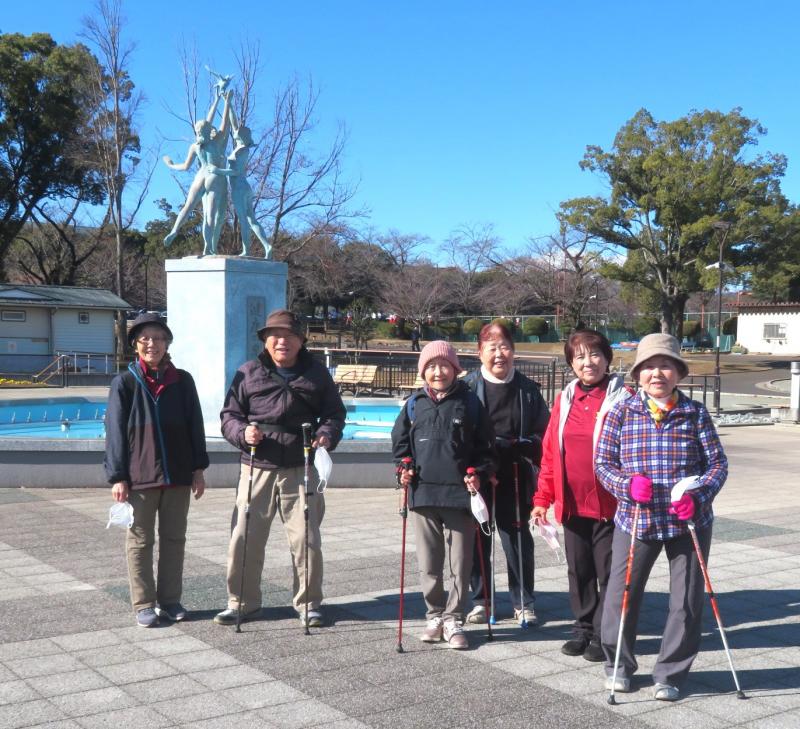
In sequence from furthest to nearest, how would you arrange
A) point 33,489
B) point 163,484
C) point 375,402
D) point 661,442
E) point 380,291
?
point 380,291, point 375,402, point 33,489, point 163,484, point 661,442

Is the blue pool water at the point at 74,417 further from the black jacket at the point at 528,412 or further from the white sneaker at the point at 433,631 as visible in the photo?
the white sneaker at the point at 433,631

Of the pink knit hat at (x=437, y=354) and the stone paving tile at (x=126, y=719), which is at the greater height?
the pink knit hat at (x=437, y=354)

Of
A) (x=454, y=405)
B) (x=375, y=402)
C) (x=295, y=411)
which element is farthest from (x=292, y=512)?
(x=375, y=402)

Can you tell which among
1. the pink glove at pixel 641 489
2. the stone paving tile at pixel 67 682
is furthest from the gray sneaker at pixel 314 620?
the pink glove at pixel 641 489

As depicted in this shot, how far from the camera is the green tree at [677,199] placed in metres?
42.7

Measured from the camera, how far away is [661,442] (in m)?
4.30

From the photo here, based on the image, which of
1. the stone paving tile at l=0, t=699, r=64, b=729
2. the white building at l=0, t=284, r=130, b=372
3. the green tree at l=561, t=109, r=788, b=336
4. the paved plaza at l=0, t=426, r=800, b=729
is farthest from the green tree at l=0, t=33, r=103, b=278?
the stone paving tile at l=0, t=699, r=64, b=729

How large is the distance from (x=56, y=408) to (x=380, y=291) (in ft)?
131

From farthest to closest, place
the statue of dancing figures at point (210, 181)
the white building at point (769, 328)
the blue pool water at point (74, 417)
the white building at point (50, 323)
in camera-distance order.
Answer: the white building at point (769, 328)
the white building at point (50, 323)
the blue pool water at point (74, 417)
the statue of dancing figures at point (210, 181)

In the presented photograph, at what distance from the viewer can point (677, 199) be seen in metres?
42.8

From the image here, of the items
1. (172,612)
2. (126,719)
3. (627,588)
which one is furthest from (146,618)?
(627,588)

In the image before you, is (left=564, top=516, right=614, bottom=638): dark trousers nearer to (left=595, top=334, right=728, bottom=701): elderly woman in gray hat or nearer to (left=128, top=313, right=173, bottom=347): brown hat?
(left=595, top=334, right=728, bottom=701): elderly woman in gray hat

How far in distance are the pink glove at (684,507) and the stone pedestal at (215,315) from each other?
827 centimetres

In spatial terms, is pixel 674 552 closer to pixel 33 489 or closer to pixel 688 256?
pixel 33 489
